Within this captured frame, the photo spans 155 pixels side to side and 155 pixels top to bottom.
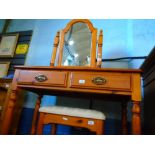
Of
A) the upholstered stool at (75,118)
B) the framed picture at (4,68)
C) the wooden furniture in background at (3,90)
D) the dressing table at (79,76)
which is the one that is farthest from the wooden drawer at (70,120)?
the framed picture at (4,68)

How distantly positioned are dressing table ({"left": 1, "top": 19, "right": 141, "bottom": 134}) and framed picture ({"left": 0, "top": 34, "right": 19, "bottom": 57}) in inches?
38.0

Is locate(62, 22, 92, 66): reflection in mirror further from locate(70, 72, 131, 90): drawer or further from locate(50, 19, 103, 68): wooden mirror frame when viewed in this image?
locate(70, 72, 131, 90): drawer

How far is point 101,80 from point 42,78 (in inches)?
16.7

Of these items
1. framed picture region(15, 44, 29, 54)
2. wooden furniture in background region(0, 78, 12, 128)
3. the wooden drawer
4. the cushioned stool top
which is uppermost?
framed picture region(15, 44, 29, 54)

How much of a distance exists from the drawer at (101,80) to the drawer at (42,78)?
8 cm

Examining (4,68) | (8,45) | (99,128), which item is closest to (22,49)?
(8,45)

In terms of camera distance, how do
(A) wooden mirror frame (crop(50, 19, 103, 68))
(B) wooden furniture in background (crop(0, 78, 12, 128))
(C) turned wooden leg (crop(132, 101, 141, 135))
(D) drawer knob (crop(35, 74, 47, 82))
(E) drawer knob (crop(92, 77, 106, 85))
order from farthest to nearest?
(B) wooden furniture in background (crop(0, 78, 12, 128))
(A) wooden mirror frame (crop(50, 19, 103, 68))
(D) drawer knob (crop(35, 74, 47, 82))
(E) drawer knob (crop(92, 77, 106, 85))
(C) turned wooden leg (crop(132, 101, 141, 135))

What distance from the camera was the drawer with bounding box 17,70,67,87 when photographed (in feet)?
3.17

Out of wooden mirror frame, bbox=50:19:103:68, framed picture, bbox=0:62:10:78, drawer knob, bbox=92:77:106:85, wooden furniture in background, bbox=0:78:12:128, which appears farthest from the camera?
framed picture, bbox=0:62:10:78

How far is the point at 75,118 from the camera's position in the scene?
872 millimetres

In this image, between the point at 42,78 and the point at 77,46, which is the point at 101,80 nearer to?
the point at 42,78

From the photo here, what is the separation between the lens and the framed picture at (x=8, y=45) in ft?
6.41

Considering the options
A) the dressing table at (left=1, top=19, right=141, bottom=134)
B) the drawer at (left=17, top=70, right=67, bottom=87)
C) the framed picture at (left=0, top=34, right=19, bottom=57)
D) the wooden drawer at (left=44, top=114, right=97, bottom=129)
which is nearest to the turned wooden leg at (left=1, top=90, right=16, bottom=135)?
the dressing table at (left=1, top=19, right=141, bottom=134)
